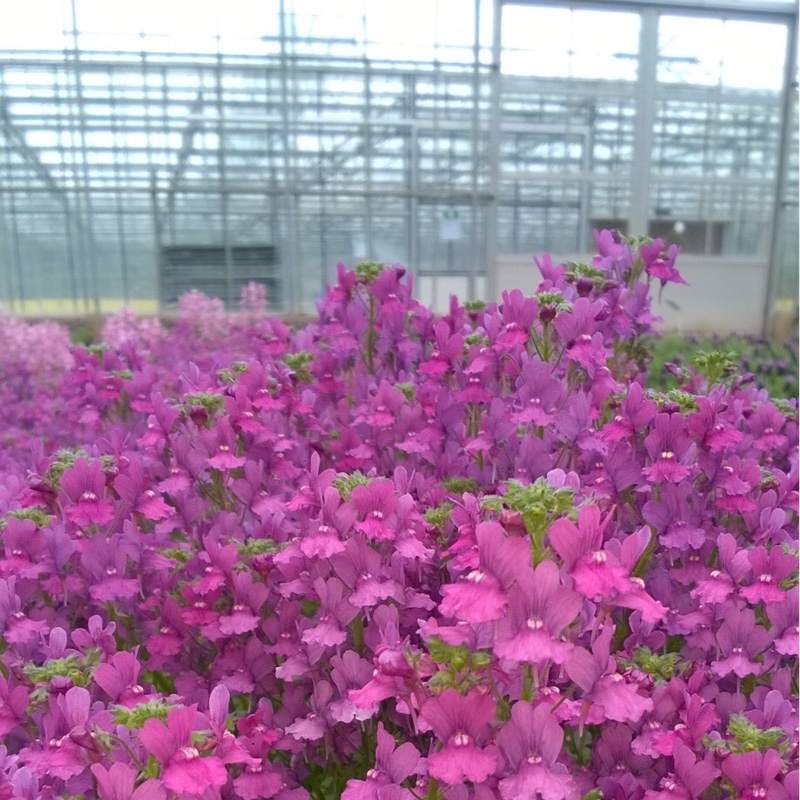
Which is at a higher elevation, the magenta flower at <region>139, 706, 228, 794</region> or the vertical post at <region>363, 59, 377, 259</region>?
Answer: the vertical post at <region>363, 59, 377, 259</region>

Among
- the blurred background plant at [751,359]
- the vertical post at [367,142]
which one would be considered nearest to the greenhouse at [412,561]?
the blurred background plant at [751,359]

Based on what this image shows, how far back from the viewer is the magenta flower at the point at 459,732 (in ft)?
1.80

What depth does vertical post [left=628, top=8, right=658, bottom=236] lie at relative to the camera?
21.7 feet

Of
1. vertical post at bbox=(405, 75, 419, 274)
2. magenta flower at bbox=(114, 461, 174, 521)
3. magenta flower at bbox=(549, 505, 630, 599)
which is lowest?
magenta flower at bbox=(114, 461, 174, 521)

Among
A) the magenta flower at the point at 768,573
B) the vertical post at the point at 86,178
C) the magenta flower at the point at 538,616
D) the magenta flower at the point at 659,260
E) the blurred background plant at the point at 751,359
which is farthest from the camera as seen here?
the vertical post at the point at 86,178

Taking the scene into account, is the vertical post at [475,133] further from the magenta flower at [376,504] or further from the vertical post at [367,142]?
the magenta flower at [376,504]

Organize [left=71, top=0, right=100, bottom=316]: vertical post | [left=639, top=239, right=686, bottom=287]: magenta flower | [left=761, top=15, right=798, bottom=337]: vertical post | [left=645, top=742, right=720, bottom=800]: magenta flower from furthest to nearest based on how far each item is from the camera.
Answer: [left=761, top=15, right=798, bottom=337]: vertical post < [left=71, top=0, right=100, bottom=316]: vertical post < [left=639, top=239, right=686, bottom=287]: magenta flower < [left=645, top=742, right=720, bottom=800]: magenta flower

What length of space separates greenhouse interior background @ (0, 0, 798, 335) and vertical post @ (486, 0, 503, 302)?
0.9 inches

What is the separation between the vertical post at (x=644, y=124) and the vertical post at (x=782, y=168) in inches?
50.2

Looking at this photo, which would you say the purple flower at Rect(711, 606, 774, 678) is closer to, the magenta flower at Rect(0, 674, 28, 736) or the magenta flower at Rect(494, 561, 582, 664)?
the magenta flower at Rect(494, 561, 582, 664)

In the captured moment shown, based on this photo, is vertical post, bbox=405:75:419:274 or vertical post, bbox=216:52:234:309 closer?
vertical post, bbox=216:52:234:309

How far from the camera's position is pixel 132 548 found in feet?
3.04

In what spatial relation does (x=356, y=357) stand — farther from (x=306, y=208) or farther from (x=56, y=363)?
(x=306, y=208)

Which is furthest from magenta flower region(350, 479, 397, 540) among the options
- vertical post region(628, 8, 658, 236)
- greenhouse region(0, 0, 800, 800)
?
vertical post region(628, 8, 658, 236)
